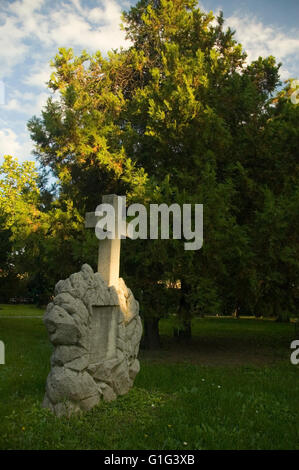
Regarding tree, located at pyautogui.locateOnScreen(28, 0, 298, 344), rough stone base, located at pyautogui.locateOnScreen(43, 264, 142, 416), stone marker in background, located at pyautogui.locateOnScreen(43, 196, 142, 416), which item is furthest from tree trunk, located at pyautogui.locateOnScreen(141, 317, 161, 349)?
rough stone base, located at pyautogui.locateOnScreen(43, 264, 142, 416)

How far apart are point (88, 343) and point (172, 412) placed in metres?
1.51

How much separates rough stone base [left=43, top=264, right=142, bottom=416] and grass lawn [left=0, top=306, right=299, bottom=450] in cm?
22

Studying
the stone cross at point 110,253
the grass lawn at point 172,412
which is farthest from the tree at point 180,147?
the stone cross at point 110,253

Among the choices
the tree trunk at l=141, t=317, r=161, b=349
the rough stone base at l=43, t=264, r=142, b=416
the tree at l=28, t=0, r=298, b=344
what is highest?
the tree at l=28, t=0, r=298, b=344

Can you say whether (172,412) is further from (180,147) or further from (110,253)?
(180,147)

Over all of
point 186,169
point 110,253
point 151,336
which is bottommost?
point 151,336

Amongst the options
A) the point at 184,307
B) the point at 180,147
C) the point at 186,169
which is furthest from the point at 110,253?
the point at 180,147

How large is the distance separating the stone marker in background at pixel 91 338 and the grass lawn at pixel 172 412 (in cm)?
26

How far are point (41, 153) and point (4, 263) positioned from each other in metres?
6.24

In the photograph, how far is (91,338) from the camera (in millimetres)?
5832

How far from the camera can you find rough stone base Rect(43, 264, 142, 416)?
5.30 meters

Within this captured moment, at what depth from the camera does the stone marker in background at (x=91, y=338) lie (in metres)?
5.31

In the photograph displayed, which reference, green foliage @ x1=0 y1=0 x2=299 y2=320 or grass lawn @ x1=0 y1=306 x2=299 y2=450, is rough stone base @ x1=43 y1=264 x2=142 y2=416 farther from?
green foliage @ x1=0 y1=0 x2=299 y2=320
